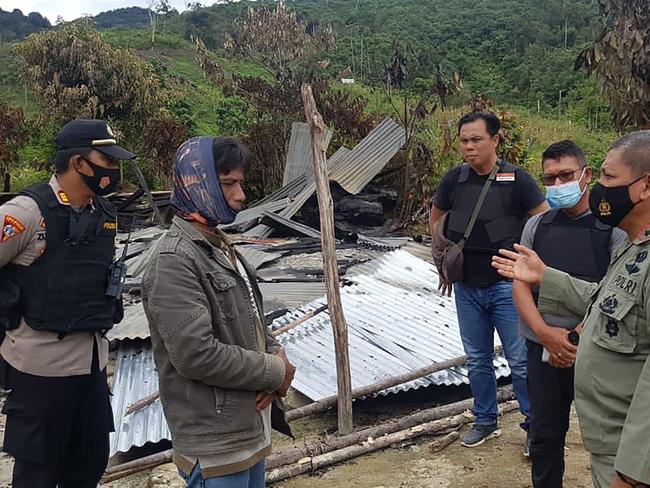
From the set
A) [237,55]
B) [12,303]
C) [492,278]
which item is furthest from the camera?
[237,55]

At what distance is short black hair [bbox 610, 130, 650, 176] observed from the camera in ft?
6.16

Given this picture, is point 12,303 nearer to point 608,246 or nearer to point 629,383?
point 629,383

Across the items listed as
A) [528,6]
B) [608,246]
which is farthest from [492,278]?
[528,6]

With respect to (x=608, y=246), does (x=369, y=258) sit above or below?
below

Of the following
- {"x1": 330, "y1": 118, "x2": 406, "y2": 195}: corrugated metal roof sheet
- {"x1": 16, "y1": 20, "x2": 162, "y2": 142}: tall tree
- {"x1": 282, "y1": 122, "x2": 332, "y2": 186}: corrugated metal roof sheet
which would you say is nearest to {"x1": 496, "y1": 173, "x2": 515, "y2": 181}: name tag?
{"x1": 330, "y1": 118, "x2": 406, "y2": 195}: corrugated metal roof sheet

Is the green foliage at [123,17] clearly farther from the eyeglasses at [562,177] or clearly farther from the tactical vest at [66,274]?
the eyeglasses at [562,177]

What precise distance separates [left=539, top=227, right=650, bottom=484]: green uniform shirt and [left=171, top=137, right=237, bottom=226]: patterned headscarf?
119cm

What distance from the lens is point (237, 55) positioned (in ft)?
59.6

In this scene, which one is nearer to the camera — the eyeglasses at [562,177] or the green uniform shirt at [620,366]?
the green uniform shirt at [620,366]

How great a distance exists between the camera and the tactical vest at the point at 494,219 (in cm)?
369

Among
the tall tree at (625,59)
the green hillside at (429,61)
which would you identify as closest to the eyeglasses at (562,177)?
the tall tree at (625,59)

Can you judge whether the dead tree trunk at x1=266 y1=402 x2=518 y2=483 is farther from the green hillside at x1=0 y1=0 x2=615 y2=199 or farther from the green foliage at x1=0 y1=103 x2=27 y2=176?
the green foliage at x1=0 y1=103 x2=27 y2=176

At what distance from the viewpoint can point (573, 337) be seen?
8.81ft

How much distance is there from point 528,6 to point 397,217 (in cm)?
3446
